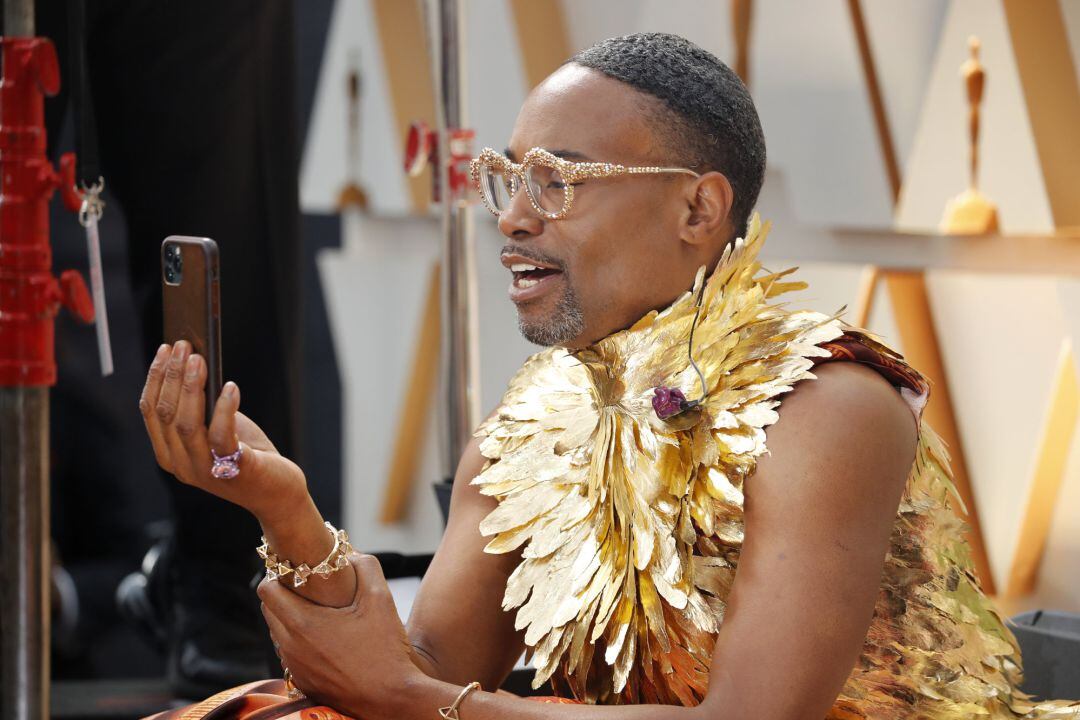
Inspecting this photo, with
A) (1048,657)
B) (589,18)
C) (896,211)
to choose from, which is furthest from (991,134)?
(1048,657)

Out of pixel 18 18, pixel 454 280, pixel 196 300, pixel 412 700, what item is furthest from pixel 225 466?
pixel 454 280

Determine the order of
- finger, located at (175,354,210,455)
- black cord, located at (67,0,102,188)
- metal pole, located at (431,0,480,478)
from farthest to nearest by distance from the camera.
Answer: metal pole, located at (431,0,480,478) → black cord, located at (67,0,102,188) → finger, located at (175,354,210,455)

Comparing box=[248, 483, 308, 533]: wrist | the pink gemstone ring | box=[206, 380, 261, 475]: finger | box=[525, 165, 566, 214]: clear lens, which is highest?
box=[525, 165, 566, 214]: clear lens

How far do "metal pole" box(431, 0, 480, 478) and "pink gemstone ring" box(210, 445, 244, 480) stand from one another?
125cm

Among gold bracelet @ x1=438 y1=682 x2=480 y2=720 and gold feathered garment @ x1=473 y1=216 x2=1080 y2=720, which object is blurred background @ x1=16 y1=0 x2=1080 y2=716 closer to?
gold feathered garment @ x1=473 y1=216 x2=1080 y2=720

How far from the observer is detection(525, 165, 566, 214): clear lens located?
58.9 inches

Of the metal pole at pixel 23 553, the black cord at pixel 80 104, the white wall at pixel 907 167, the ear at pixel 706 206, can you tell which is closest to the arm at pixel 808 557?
the ear at pixel 706 206

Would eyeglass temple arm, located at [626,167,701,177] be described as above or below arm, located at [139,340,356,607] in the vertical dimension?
above

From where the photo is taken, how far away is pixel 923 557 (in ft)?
4.70

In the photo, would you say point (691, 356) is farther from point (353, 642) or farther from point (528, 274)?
point (353, 642)

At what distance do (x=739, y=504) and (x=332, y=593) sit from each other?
0.42m

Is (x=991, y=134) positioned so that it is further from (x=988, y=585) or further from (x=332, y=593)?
(x=332, y=593)

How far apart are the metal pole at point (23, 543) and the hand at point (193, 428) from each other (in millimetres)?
415

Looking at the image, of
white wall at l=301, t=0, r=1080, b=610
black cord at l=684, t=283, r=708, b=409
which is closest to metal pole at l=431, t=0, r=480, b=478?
white wall at l=301, t=0, r=1080, b=610
